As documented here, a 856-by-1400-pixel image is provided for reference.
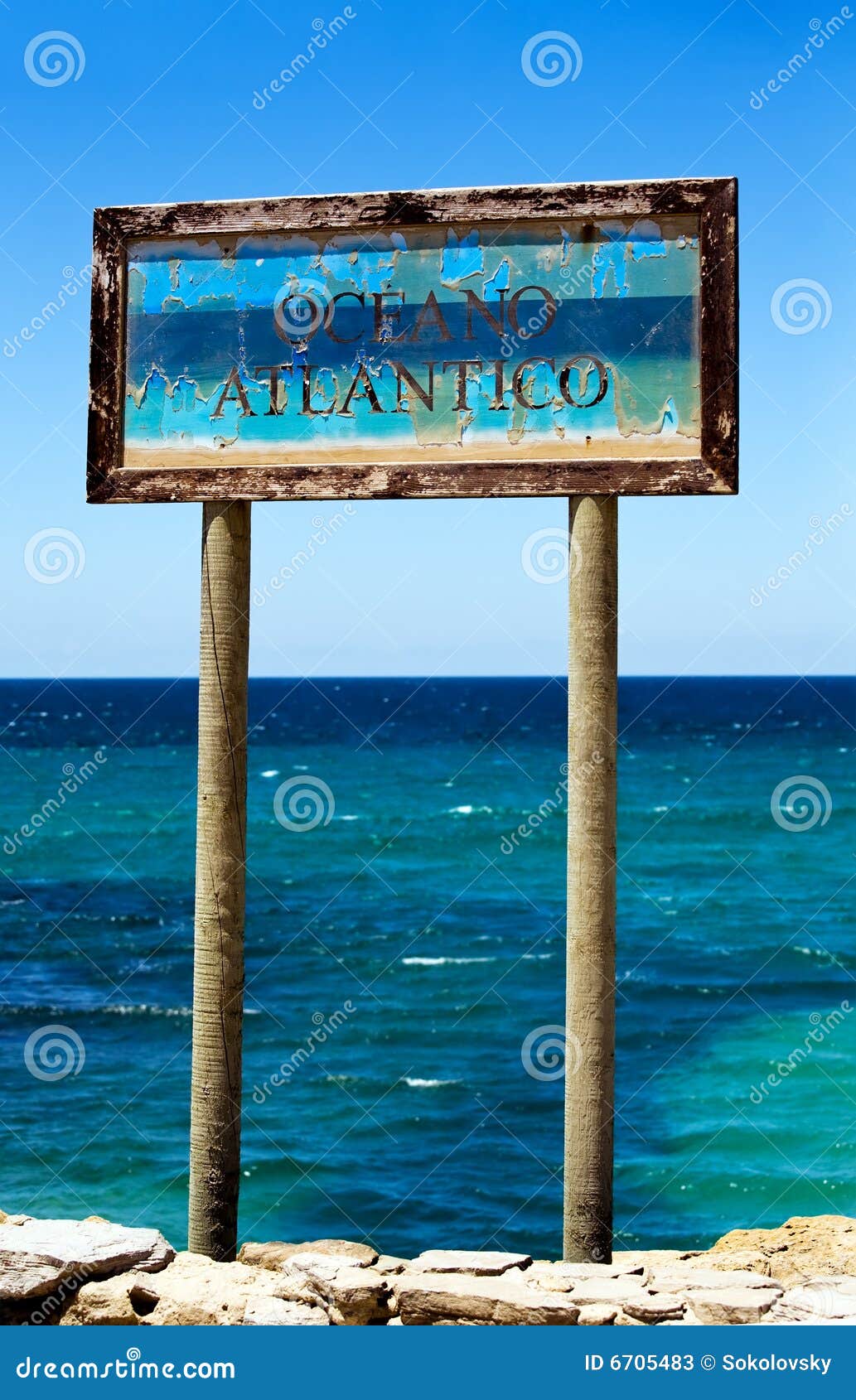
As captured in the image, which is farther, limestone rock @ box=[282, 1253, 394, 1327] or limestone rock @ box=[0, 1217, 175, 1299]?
limestone rock @ box=[0, 1217, 175, 1299]

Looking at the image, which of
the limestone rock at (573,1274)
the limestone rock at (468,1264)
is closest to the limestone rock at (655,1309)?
the limestone rock at (573,1274)

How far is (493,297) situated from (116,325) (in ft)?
6.21

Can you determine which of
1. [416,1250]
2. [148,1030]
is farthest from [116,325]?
[148,1030]

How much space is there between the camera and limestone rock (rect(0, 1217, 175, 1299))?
19.5 feet

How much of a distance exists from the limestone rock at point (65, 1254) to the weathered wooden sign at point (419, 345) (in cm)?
340

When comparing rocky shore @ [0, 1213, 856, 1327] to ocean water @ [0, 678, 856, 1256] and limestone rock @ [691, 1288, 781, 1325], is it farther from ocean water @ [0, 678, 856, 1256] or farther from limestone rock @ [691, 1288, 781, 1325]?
ocean water @ [0, 678, 856, 1256]

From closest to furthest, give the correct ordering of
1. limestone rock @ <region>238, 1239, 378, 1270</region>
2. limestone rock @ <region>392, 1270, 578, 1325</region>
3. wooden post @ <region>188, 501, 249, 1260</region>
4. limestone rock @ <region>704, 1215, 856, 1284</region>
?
limestone rock @ <region>392, 1270, 578, 1325</region> < limestone rock @ <region>238, 1239, 378, 1270</region> < wooden post @ <region>188, 501, 249, 1260</region> < limestone rock @ <region>704, 1215, 856, 1284</region>

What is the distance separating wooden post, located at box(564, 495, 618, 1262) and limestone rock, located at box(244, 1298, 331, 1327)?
4.52ft

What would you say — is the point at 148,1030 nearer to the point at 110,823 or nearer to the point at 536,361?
the point at 536,361

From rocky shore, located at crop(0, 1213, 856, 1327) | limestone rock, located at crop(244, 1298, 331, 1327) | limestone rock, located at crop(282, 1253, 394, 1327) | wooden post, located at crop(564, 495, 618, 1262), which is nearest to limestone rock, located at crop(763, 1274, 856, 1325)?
rocky shore, located at crop(0, 1213, 856, 1327)

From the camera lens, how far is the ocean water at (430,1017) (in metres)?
15.9

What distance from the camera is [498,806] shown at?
66062 mm

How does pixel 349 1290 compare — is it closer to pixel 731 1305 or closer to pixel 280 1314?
pixel 280 1314

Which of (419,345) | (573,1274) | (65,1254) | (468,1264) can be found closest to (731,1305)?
(573,1274)
